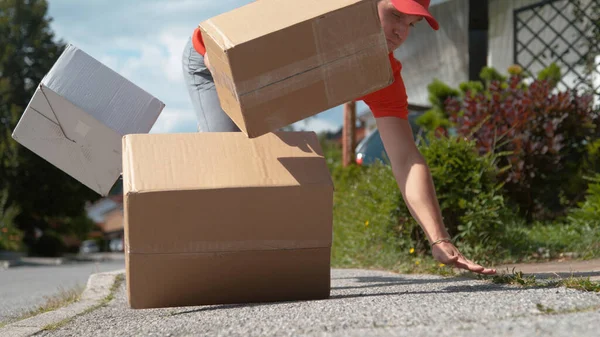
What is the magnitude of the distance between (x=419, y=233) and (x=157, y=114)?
2.12 m

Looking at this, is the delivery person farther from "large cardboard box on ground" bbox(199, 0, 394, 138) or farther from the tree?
the tree

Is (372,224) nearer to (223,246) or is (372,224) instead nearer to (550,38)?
(223,246)

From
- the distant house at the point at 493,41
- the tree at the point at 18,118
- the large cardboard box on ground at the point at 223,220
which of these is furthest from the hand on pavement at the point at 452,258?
the tree at the point at 18,118

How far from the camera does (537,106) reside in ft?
20.2

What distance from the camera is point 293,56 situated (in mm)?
2705

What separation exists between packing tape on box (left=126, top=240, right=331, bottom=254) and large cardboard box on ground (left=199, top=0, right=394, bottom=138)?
1.47ft

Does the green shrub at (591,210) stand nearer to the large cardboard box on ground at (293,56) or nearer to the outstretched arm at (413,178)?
the outstretched arm at (413,178)

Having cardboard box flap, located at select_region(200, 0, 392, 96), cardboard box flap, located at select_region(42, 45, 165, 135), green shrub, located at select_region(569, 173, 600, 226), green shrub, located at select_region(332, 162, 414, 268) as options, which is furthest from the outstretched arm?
green shrub, located at select_region(569, 173, 600, 226)

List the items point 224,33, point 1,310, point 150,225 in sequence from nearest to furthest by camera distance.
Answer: point 224,33 < point 150,225 < point 1,310

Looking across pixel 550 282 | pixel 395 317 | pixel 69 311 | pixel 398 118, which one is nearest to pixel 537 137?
pixel 398 118

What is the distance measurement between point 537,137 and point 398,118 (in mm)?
3157

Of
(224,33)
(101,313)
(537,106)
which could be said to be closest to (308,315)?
Answer: (224,33)

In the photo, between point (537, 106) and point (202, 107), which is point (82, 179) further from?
point (537, 106)

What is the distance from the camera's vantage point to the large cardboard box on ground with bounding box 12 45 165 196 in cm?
351
